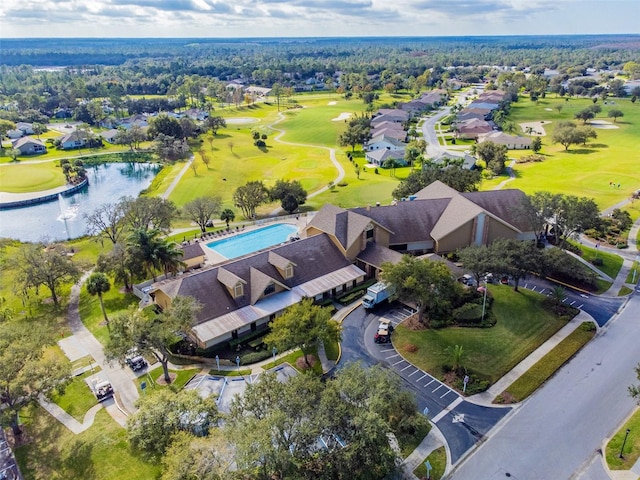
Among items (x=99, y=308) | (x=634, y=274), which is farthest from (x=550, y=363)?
(x=99, y=308)

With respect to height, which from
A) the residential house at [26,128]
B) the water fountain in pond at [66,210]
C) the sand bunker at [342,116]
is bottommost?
the residential house at [26,128]

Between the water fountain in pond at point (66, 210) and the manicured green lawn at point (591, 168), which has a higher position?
the manicured green lawn at point (591, 168)

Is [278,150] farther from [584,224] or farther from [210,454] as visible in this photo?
[210,454]

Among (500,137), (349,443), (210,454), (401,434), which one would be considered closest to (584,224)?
(401,434)

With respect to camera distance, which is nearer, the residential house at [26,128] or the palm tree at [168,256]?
the palm tree at [168,256]

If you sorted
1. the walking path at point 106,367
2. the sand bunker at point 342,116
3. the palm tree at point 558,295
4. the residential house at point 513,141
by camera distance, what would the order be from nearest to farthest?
1. the walking path at point 106,367
2. the palm tree at point 558,295
3. the residential house at point 513,141
4. the sand bunker at point 342,116

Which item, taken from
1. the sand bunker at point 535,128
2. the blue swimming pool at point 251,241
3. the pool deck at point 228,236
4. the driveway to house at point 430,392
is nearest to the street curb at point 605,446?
the driveway to house at point 430,392

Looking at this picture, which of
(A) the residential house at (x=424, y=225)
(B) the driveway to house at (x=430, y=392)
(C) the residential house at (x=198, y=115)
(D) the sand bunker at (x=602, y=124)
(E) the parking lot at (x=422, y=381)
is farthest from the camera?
(C) the residential house at (x=198, y=115)

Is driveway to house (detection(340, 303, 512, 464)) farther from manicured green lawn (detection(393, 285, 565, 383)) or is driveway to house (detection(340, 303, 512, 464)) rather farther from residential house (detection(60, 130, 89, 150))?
residential house (detection(60, 130, 89, 150))

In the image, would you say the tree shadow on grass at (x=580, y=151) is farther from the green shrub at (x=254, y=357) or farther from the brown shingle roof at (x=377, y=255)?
the green shrub at (x=254, y=357)
